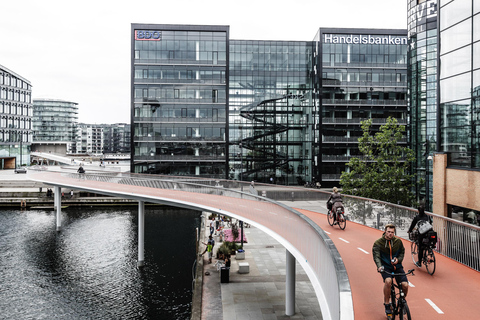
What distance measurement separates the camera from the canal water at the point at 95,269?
2184 centimetres

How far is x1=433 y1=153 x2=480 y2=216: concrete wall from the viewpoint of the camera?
689 inches

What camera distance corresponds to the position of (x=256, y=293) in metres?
20.2

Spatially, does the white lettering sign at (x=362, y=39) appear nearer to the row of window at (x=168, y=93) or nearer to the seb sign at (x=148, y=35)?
the row of window at (x=168, y=93)

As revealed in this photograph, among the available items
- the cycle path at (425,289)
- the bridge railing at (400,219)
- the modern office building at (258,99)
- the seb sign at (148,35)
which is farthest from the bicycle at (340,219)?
the seb sign at (148,35)

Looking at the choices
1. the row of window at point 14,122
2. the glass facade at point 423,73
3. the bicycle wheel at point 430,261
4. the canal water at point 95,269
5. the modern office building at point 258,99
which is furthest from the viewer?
the row of window at point 14,122

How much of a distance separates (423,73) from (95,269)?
42.1m

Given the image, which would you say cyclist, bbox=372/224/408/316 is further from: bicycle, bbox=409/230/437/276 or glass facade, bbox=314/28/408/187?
glass facade, bbox=314/28/408/187

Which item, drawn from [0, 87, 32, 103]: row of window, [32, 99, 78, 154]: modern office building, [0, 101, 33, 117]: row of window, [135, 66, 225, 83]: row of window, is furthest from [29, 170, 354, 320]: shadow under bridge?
[32, 99, 78, 154]: modern office building

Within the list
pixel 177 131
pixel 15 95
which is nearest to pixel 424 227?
pixel 177 131

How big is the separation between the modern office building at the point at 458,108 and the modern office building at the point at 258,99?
130 feet

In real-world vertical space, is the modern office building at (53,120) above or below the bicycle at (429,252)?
above

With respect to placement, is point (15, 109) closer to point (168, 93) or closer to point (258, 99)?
point (168, 93)

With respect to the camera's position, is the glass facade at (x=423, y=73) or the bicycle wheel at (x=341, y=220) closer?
the bicycle wheel at (x=341, y=220)

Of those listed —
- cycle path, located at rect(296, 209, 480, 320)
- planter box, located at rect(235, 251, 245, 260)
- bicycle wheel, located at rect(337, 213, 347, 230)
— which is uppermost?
bicycle wheel, located at rect(337, 213, 347, 230)
